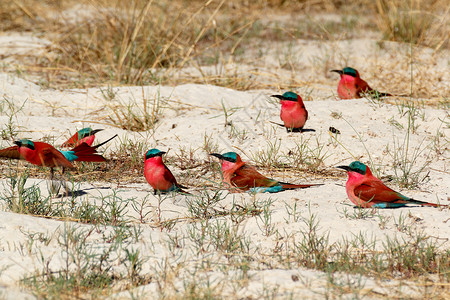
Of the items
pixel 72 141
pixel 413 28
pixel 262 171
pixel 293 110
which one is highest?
pixel 413 28

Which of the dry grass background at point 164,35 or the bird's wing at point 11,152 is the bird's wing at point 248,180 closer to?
the bird's wing at point 11,152

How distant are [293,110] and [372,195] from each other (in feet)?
4.56

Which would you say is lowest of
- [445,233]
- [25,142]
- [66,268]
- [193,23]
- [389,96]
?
[66,268]

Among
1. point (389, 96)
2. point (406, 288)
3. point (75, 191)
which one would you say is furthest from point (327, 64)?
point (406, 288)

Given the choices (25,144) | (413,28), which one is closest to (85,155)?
(25,144)

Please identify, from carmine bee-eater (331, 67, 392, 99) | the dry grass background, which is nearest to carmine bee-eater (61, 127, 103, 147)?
the dry grass background

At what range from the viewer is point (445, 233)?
9.72 feet

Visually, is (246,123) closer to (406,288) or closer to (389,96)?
(389,96)

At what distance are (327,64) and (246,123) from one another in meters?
2.39

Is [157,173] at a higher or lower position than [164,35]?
lower

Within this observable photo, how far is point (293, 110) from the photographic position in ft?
14.5

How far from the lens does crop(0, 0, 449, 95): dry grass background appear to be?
6094mm

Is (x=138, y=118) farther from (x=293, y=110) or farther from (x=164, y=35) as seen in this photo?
(x=164, y=35)

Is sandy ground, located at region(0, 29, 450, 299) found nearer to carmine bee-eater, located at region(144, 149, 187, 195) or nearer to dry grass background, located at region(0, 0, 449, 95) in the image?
carmine bee-eater, located at region(144, 149, 187, 195)
